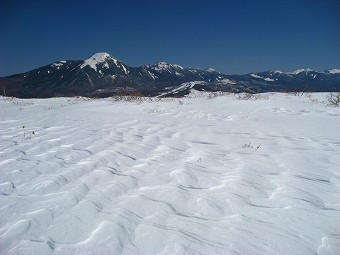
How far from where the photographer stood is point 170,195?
311cm

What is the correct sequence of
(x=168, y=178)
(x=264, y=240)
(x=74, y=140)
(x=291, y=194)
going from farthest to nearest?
1. (x=74, y=140)
2. (x=168, y=178)
3. (x=291, y=194)
4. (x=264, y=240)

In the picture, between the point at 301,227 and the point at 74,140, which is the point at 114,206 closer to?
the point at 301,227

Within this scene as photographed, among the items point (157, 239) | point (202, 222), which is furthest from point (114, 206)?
point (202, 222)

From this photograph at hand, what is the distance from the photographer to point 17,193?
10.5 ft

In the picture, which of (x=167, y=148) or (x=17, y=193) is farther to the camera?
(x=167, y=148)


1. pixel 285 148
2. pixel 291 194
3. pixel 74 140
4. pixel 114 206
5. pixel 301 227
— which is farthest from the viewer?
pixel 74 140

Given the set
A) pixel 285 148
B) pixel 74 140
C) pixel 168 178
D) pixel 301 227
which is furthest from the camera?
pixel 74 140

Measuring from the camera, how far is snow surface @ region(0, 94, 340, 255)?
2.29 meters

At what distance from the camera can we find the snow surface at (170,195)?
229cm

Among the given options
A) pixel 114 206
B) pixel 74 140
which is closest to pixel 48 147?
pixel 74 140

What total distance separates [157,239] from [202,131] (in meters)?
4.49

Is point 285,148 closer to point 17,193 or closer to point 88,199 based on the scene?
point 88,199

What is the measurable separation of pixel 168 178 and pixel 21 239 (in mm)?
1841

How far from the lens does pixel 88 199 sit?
299cm
